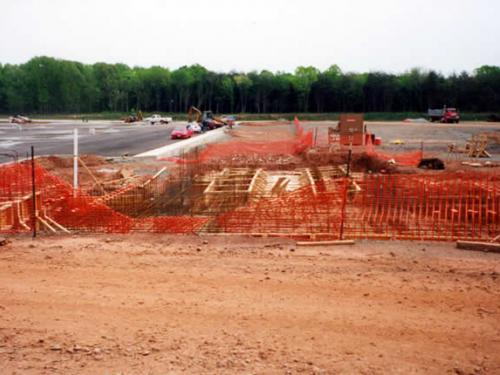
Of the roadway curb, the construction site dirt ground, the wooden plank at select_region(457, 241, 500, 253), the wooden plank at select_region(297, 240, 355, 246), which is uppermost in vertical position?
the roadway curb

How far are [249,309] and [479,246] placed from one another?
488 cm

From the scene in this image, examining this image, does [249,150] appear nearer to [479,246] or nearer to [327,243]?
[327,243]

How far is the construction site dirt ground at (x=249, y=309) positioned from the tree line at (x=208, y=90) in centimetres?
11290

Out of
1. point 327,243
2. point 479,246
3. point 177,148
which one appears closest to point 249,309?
point 327,243

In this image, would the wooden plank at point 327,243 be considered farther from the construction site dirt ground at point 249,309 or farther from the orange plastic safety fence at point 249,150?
the orange plastic safety fence at point 249,150

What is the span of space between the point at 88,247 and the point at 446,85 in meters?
113

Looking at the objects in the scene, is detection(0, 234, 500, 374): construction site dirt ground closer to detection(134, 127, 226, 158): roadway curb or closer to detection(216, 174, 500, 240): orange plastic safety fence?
detection(216, 174, 500, 240): orange plastic safety fence

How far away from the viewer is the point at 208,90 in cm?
12694

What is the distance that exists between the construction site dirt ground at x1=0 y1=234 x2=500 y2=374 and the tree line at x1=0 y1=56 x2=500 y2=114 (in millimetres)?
112898

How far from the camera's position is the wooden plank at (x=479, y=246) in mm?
8812

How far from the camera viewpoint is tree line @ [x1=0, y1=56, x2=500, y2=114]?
385ft

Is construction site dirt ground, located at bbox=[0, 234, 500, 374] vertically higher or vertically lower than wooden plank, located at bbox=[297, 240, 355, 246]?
lower

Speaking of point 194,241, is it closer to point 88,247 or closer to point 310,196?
point 88,247

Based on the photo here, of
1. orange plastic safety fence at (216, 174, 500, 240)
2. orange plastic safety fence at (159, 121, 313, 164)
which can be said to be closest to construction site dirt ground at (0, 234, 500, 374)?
orange plastic safety fence at (216, 174, 500, 240)
